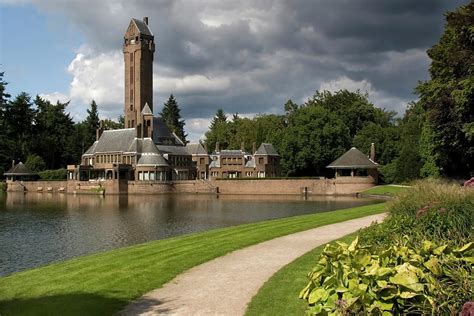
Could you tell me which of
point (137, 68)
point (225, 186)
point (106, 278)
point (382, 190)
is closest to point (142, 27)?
point (137, 68)

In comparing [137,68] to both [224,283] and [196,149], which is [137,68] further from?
[224,283]

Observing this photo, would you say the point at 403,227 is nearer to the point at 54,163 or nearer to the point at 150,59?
the point at 150,59

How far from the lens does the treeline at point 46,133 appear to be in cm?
11056

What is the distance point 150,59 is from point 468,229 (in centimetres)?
9848

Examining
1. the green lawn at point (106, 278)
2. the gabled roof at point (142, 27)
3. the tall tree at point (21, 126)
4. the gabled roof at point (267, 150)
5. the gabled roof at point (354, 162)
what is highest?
the gabled roof at point (142, 27)

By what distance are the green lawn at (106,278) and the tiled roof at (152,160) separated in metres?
69.3

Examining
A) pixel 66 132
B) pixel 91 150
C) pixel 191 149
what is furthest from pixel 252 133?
pixel 66 132

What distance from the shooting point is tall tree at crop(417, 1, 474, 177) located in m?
32.8

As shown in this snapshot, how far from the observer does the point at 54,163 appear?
11875 cm

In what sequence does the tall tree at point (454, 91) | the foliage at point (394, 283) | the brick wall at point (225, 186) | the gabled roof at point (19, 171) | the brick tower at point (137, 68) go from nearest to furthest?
the foliage at point (394, 283) → the tall tree at point (454, 91) → the brick wall at point (225, 186) → the gabled roof at point (19, 171) → the brick tower at point (137, 68)

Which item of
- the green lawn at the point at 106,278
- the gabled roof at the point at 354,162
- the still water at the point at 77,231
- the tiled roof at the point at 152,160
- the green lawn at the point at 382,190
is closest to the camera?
the green lawn at the point at 106,278

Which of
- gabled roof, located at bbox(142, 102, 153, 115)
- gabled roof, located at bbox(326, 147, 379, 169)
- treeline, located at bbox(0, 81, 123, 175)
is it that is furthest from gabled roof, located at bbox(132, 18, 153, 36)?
gabled roof, located at bbox(326, 147, 379, 169)

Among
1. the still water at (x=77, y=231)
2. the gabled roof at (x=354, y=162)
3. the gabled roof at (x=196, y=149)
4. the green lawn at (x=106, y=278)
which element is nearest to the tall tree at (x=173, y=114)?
the gabled roof at (x=196, y=149)

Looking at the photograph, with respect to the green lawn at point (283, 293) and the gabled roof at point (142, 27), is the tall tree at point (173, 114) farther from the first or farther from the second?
the green lawn at point (283, 293)
